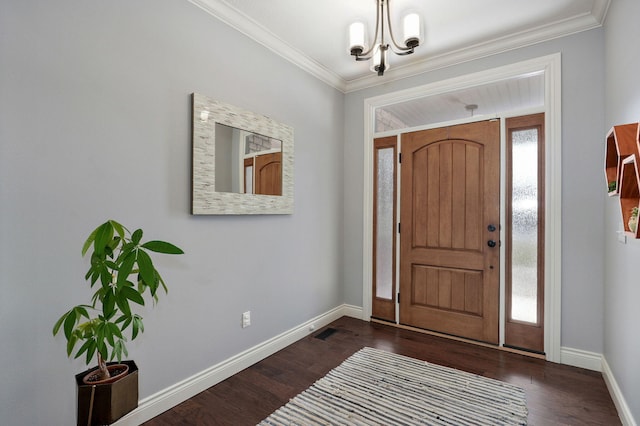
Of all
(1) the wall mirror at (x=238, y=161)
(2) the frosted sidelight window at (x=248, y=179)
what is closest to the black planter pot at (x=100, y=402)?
(1) the wall mirror at (x=238, y=161)

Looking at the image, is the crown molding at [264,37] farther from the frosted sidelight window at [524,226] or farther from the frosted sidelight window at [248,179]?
the frosted sidelight window at [524,226]

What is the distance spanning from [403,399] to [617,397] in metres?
1.30

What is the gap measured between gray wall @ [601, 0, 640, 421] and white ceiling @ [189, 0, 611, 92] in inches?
14.4

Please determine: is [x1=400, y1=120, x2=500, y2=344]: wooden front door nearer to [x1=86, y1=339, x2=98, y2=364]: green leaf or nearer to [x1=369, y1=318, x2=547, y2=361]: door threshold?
[x1=369, y1=318, x2=547, y2=361]: door threshold

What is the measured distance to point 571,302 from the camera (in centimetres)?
252

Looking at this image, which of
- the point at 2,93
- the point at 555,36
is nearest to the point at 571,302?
the point at 555,36

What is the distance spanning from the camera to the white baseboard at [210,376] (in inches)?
73.4

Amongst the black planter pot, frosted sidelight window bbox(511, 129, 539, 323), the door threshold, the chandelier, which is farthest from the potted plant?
frosted sidelight window bbox(511, 129, 539, 323)

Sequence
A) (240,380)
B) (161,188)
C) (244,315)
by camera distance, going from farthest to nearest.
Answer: (244,315) < (240,380) < (161,188)

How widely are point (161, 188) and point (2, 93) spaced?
0.80m

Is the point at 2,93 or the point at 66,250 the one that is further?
the point at 66,250

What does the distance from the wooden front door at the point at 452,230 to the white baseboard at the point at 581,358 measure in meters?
0.48

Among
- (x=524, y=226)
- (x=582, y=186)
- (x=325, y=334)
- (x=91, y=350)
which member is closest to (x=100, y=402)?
(x=91, y=350)

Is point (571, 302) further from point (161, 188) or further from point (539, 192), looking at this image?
point (161, 188)
